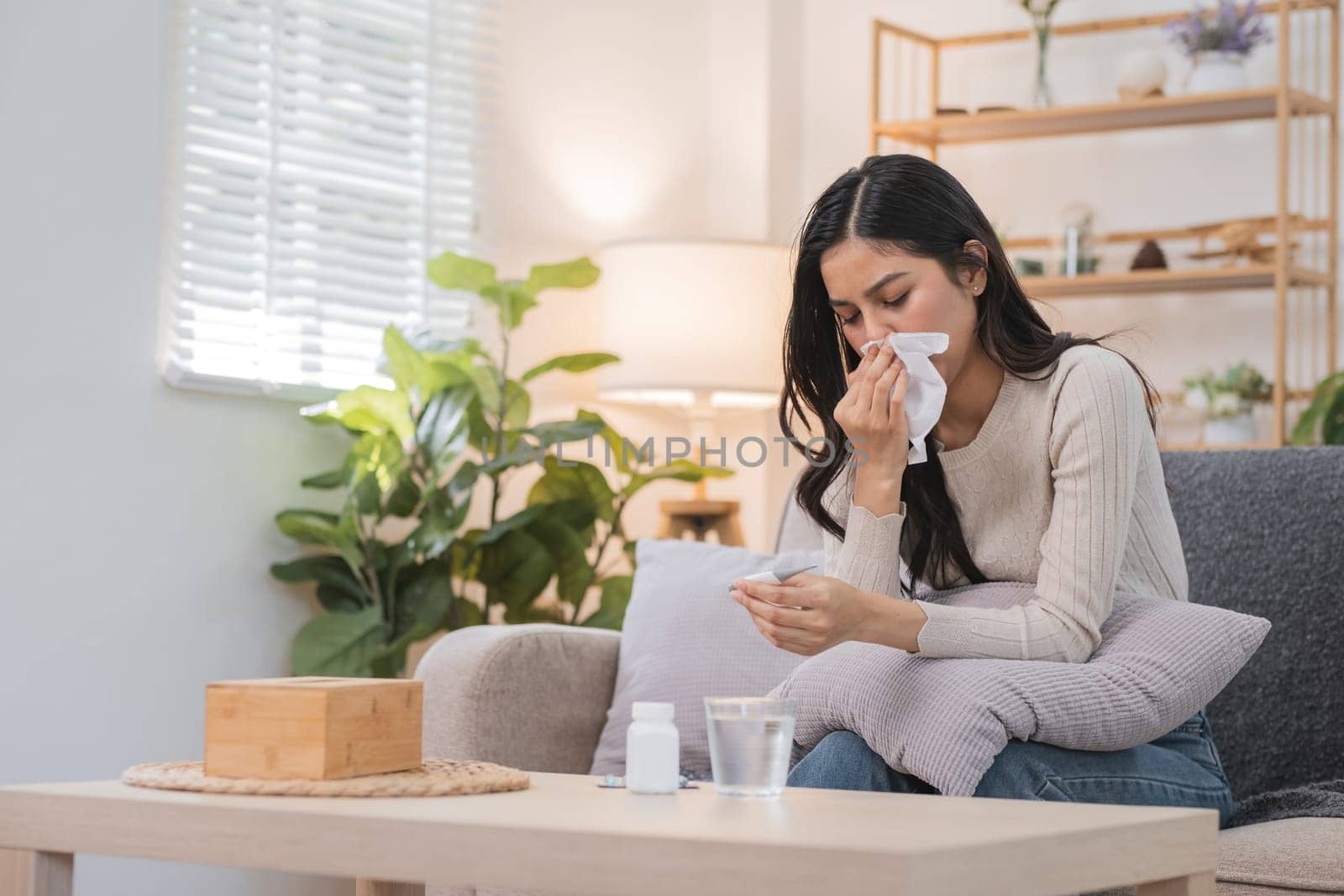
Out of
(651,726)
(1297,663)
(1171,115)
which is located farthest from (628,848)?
(1171,115)

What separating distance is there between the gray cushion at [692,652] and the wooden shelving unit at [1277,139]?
1610 mm

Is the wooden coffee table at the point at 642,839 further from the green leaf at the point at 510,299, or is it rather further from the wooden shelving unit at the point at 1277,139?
the wooden shelving unit at the point at 1277,139

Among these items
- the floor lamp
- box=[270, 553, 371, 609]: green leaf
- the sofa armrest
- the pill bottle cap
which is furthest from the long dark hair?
the floor lamp

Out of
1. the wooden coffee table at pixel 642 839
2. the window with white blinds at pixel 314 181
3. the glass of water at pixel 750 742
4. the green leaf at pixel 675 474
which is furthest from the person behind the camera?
the green leaf at pixel 675 474

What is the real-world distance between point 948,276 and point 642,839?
34.1 inches

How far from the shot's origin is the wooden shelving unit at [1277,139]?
3277mm

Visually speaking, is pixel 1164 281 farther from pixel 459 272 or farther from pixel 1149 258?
pixel 459 272

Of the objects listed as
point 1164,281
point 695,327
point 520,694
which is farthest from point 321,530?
point 1164,281

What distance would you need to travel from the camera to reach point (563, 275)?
2.88 meters

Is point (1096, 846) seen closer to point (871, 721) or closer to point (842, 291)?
point (871, 721)

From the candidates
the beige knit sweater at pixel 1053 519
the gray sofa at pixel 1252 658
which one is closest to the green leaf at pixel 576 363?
the gray sofa at pixel 1252 658

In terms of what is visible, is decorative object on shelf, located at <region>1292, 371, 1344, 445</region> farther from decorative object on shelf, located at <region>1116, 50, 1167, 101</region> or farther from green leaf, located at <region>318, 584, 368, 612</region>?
green leaf, located at <region>318, 584, 368, 612</region>

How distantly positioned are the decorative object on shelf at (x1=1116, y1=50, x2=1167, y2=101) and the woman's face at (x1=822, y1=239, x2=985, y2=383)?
199 centimetres

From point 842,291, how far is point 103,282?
4.35 feet
